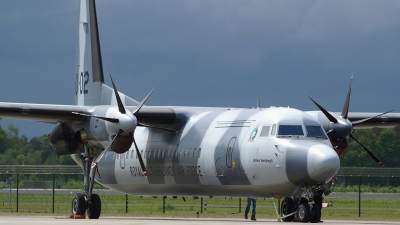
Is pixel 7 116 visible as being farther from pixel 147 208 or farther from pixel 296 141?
pixel 147 208

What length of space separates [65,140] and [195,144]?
4.32 metres

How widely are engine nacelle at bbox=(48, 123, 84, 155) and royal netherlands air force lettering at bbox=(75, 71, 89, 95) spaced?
3.38 m

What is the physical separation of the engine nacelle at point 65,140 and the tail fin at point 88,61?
8.79 feet

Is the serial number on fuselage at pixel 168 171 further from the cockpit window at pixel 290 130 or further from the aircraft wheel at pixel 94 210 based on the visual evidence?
the cockpit window at pixel 290 130

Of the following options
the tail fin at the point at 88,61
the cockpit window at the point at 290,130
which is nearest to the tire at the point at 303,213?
the cockpit window at the point at 290,130

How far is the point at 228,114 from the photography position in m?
22.2

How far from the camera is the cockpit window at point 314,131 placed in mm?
19703

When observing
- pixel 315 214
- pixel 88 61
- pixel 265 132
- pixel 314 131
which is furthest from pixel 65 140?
pixel 315 214

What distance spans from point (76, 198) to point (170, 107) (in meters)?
3.81

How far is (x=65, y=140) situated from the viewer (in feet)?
80.5

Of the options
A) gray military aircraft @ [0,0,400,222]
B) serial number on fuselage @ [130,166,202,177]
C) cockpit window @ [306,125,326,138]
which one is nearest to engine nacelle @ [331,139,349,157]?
gray military aircraft @ [0,0,400,222]

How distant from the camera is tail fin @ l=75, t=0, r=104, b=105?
27359mm

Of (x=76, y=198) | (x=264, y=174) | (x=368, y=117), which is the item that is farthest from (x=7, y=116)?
(x=368, y=117)

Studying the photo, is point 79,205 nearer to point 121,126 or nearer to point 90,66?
point 121,126
